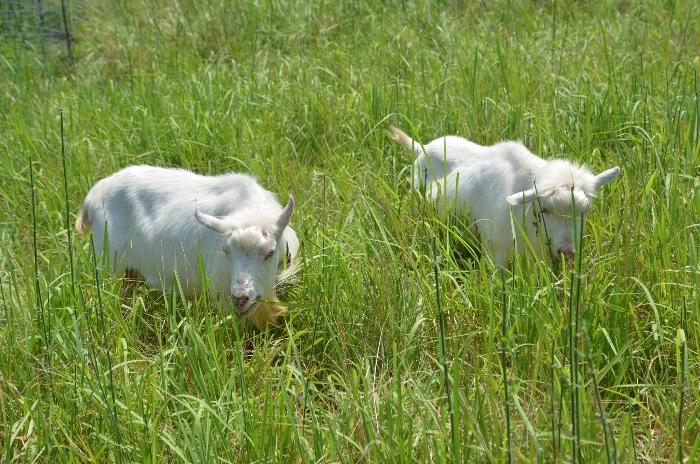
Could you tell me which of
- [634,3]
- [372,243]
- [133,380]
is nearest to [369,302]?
[372,243]

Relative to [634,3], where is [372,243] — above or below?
below

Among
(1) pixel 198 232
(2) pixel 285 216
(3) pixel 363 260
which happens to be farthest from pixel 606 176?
(1) pixel 198 232

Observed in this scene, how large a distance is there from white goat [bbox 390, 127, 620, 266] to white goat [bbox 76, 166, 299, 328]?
85cm

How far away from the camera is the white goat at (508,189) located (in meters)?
3.94

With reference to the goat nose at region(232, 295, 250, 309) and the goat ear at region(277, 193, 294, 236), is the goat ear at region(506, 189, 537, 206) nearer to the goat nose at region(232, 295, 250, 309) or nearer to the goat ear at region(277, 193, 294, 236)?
the goat ear at region(277, 193, 294, 236)

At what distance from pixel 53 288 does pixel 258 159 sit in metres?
1.94

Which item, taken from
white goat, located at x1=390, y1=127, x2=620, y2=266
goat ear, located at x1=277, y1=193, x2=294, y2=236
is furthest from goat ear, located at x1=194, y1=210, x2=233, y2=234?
white goat, located at x1=390, y1=127, x2=620, y2=266

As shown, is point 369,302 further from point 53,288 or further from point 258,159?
point 258,159

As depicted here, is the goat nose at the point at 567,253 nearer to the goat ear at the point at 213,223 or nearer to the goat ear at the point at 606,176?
the goat ear at the point at 606,176

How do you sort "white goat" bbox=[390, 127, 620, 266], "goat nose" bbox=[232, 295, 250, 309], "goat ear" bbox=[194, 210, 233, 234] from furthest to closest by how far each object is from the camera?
"goat ear" bbox=[194, 210, 233, 234] → "white goat" bbox=[390, 127, 620, 266] → "goat nose" bbox=[232, 295, 250, 309]

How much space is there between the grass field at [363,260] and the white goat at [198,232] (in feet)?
0.51

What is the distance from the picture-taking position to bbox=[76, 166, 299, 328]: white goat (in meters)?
3.95

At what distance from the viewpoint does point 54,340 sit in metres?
3.57

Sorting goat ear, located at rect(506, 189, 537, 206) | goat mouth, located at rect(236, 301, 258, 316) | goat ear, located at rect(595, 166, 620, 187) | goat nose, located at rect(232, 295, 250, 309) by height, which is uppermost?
goat ear, located at rect(595, 166, 620, 187)
